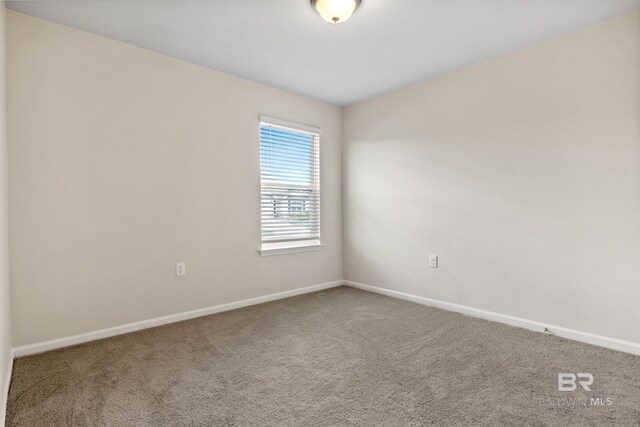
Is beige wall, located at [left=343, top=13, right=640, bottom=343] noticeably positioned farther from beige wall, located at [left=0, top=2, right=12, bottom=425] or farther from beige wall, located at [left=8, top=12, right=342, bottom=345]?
beige wall, located at [left=0, top=2, right=12, bottom=425]

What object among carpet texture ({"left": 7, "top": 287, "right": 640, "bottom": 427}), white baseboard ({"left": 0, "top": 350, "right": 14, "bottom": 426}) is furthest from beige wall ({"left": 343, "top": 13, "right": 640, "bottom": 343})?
white baseboard ({"left": 0, "top": 350, "right": 14, "bottom": 426})

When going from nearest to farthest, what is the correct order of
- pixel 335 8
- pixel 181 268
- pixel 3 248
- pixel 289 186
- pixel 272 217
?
pixel 3 248, pixel 335 8, pixel 181 268, pixel 272 217, pixel 289 186

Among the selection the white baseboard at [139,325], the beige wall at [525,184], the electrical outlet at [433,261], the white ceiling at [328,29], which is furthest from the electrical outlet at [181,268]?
the electrical outlet at [433,261]

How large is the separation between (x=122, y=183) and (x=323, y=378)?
2.12m

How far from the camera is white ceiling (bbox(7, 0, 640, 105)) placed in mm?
2117

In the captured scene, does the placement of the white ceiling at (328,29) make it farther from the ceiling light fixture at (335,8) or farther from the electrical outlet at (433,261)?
the electrical outlet at (433,261)

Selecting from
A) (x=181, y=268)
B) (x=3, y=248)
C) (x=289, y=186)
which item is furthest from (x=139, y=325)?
(x=289, y=186)

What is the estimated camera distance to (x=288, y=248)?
12.0ft

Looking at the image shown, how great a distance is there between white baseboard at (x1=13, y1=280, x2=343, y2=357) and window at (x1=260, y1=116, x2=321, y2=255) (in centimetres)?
50

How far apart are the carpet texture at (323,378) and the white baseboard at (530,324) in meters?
0.10

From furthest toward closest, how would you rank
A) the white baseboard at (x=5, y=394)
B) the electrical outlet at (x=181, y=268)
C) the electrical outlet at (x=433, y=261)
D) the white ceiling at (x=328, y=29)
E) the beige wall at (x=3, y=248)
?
1. the electrical outlet at (x=433, y=261)
2. the electrical outlet at (x=181, y=268)
3. the white ceiling at (x=328, y=29)
4. the beige wall at (x=3, y=248)
5. the white baseboard at (x=5, y=394)

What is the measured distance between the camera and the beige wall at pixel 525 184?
89.3 inches

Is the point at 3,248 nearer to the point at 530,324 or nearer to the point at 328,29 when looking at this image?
the point at 328,29

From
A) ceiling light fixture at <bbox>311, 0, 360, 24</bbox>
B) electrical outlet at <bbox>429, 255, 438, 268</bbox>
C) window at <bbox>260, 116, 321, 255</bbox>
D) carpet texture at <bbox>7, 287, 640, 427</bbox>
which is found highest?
ceiling light fixture at <bbox>311, 0, 360, 24</bbox>
